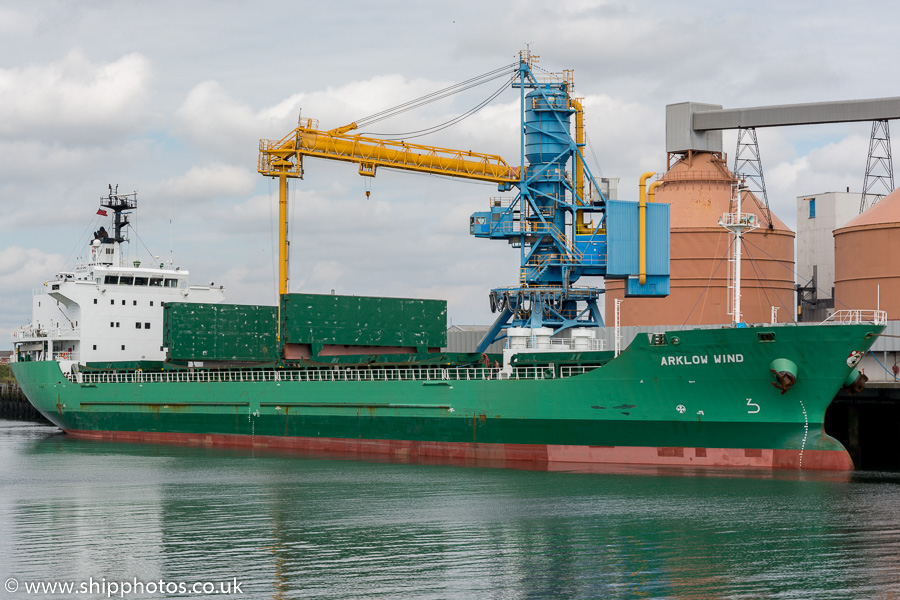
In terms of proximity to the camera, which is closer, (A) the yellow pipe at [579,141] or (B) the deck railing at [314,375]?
(B) the deck railing at [314,375]

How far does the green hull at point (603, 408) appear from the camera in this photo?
81.5 feet

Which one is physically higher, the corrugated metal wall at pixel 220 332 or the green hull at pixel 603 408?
the corrugated metal wall at pixel 220 332

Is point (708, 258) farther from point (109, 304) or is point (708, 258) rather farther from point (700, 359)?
point (109, 304)

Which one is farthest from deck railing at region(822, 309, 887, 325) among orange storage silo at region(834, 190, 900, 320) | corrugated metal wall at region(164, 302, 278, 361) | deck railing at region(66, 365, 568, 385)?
corrugated metal wall at region(164, 302, 278, 361)

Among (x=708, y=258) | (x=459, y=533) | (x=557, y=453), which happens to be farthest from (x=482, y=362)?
(x=708, y=258)

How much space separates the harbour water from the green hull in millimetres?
1043

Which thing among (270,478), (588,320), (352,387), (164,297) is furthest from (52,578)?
(164,297)

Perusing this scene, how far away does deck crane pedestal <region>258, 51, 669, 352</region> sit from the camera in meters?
34.9

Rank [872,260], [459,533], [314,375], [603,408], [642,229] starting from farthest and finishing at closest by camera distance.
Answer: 1. [872,260]
2. [642,229]
3. [314,375]
4. [603,408]
5. [459,533]

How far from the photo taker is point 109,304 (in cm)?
4256

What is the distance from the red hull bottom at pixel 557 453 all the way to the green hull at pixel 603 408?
0.03m

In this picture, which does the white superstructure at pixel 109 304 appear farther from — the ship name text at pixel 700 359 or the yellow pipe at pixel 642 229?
Answer: the ship name text at pixel 700 359

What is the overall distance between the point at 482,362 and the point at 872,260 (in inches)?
735

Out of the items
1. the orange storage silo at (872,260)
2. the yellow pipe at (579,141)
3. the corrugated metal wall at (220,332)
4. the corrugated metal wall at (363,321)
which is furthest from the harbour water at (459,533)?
the orange storage silo at (872,260)
